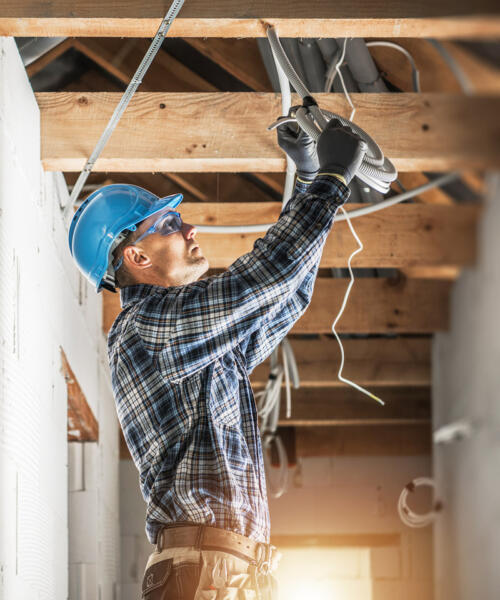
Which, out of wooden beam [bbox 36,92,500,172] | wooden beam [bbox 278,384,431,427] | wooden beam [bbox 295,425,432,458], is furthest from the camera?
wooden beam [bbox 295,425,432,458]

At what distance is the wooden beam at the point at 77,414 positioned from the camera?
9.98 ft

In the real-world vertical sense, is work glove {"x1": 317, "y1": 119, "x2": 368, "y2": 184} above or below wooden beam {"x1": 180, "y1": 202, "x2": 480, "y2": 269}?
below

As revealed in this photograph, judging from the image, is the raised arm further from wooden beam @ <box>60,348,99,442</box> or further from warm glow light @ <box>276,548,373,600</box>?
warm glow light @ <box>276,548,373,600</box>

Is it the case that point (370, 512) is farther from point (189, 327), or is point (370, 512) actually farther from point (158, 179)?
point (189, 327)

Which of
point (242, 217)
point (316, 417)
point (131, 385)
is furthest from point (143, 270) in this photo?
point (316, 417)

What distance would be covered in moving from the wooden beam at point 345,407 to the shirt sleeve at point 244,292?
4670mm

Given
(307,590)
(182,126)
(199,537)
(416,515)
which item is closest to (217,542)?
(199,537)

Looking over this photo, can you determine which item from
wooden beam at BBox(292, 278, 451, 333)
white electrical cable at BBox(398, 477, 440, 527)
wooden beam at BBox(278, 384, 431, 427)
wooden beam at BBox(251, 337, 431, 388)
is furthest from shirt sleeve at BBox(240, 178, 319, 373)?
wooden beam at BBox(278, 384, 431, 427)

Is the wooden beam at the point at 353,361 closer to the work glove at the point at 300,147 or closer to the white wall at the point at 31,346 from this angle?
the white wall at the point at 31,346

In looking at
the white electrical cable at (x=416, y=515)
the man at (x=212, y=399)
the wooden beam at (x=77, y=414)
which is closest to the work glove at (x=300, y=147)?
the man at (x=212, y=399)

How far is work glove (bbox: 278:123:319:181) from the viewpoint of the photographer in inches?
69.9

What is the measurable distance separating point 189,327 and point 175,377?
0.38ft

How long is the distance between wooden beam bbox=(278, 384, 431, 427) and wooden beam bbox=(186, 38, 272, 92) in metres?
3.21

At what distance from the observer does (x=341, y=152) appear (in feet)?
4.90
